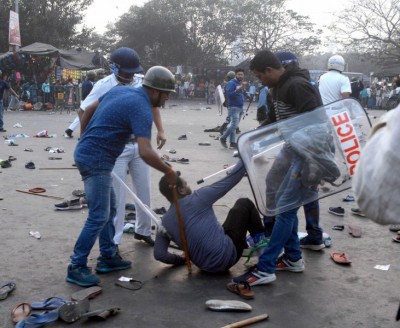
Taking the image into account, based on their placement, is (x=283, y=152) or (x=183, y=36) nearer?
(x=283, y=152)

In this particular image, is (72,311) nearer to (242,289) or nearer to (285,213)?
(242,289)

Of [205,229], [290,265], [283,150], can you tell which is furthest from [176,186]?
[290,265]

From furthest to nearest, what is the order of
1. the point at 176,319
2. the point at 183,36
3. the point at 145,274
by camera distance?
the point at 183,36, the point at 145,274, the point at 176,319

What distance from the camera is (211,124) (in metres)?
19.4

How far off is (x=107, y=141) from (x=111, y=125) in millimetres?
131

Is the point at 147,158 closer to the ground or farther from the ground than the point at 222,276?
farther from the ground

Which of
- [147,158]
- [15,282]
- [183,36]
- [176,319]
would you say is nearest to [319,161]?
[147,158]

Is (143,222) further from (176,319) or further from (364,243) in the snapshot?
(364,243)

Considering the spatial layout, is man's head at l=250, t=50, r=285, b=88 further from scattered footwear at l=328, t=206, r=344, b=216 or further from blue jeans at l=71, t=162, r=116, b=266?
scattered footwear at l=328, t=206, r=344, b=216

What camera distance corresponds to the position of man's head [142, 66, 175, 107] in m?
3.80

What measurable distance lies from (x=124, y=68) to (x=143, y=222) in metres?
1.50

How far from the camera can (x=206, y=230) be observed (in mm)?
4125

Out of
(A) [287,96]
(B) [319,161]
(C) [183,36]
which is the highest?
(C) [183,36]

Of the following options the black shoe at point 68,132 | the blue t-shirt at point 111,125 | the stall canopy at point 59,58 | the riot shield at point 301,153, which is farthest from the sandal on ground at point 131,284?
the stall canopy at point 59,58
